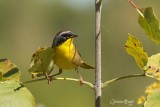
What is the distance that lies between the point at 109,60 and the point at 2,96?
57.2 ft

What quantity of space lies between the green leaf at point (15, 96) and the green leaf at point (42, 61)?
0.09m

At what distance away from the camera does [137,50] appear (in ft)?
4.41

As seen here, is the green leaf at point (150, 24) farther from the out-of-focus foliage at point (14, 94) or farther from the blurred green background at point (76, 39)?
the blurred green background at point (76, 39)

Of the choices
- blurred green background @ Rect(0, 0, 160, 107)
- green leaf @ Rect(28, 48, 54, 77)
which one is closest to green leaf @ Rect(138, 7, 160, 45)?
green leaf @ Rect(28, 48, 54, 77)

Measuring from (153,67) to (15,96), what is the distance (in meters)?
0.35

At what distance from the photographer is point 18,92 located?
1360 mm

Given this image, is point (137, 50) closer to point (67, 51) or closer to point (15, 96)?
point (15, 96)

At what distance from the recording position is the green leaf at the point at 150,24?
4.22 ft

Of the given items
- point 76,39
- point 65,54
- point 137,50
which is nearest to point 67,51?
point 65,54

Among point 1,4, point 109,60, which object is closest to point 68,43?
point 109,60

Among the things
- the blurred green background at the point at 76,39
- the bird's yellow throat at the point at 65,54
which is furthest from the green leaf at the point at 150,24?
the blurred green background at the point at 76,39

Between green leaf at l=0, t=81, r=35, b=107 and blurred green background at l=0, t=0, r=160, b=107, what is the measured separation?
8947mm

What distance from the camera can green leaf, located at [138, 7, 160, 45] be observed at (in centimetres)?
129

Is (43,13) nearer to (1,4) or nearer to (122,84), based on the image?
(1,4)
